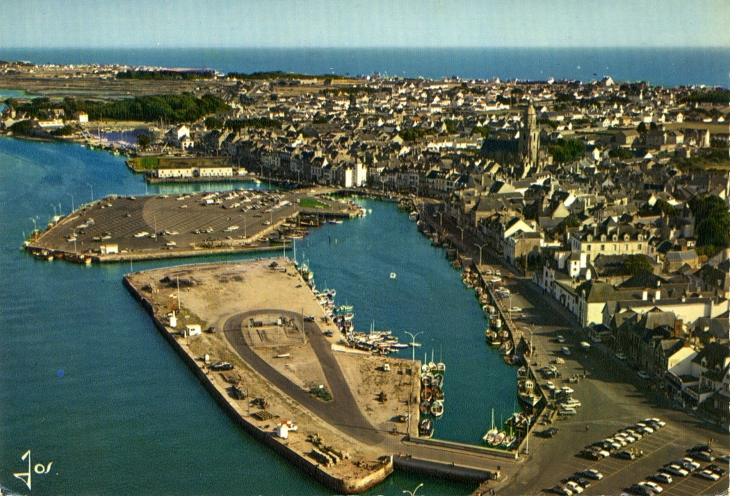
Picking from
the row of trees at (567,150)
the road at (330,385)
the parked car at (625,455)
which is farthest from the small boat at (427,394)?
the row of trees at (567,150)

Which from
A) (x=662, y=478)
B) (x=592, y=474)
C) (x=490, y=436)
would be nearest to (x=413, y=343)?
(x=490, y=436)

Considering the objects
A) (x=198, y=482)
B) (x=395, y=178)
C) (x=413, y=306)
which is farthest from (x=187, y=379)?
(x=395, y=178)

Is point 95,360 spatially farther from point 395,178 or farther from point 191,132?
point 191,132

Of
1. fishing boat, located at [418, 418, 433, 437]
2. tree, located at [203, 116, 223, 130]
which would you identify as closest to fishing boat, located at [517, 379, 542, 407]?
fishing boat, located at [418, 418, 433, 437]

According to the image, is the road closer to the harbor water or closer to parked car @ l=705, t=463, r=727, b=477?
the harbor water

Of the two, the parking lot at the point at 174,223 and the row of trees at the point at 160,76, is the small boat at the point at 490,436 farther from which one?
the row of trees at the point at 160,76

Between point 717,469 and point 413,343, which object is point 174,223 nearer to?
point 413,343

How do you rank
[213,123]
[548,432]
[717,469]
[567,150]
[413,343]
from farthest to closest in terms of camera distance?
1. [213,123]
2. [567,150]
3. [413,343]
4. [548,432]
5. [717,469]
